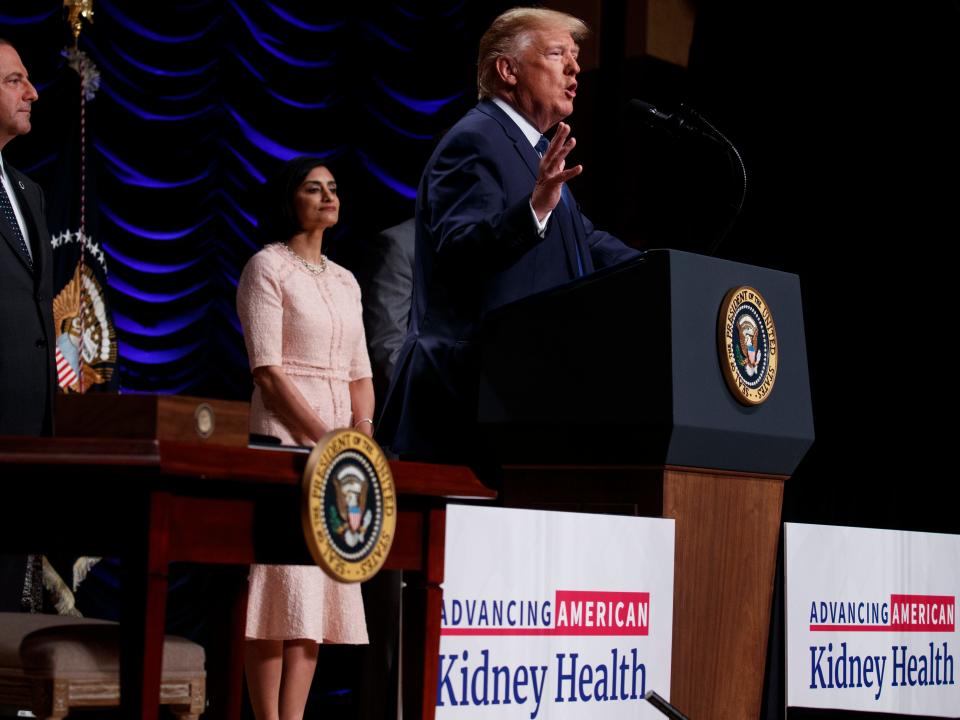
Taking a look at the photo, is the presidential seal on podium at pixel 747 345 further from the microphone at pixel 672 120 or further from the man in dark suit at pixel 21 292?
the man in dark suit at pixel 21 292

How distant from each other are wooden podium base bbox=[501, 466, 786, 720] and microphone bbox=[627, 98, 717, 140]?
0.64 meters

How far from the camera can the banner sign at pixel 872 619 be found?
7.91ft

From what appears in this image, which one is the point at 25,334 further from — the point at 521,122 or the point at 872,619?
the point at 872,619

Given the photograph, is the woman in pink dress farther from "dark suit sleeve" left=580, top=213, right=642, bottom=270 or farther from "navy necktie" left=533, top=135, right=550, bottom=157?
"navy necktie" left=533, top=135, right=550, bottom=157

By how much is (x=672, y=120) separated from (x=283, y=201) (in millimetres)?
1165

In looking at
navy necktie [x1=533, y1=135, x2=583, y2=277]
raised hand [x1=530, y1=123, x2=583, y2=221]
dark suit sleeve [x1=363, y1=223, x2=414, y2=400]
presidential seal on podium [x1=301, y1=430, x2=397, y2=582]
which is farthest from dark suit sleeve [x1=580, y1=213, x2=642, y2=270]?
dark suit sleeve [x1=363, y1=223, x2=414, y2=400]

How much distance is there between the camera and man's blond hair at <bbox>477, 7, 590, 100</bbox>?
2.52m

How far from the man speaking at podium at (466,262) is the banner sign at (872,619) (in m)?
0.63

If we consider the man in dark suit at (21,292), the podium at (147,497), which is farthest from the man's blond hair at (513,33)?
the podium at (147,497)

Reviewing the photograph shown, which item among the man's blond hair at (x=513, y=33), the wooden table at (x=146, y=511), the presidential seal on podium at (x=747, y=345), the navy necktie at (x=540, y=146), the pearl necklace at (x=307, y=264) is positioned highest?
the man's blond hair at (x=513, y=33)

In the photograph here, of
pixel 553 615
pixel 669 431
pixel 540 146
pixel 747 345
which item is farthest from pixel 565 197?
pixel 553 615

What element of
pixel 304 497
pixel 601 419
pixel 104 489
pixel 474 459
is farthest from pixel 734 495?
pixel 104 489

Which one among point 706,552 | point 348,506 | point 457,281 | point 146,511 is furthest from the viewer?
point 457,281

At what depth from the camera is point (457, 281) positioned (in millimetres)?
2324
